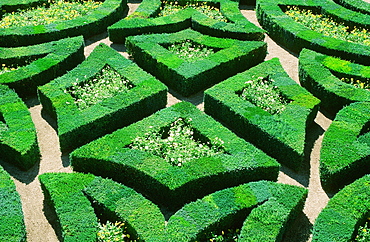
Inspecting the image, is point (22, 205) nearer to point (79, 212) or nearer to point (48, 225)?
point (48, 225)

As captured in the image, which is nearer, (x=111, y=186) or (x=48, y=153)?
(x=111, y=186)

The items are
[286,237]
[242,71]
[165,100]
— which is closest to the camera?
[286,237]

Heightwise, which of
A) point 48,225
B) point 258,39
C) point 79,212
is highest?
point 258,39

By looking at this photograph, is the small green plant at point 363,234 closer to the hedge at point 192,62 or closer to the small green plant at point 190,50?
the hedge at point 192,62

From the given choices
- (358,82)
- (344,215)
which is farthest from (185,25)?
(344,215)

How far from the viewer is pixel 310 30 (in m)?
21.7

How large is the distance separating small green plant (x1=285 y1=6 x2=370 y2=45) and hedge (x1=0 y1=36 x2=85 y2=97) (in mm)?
12397

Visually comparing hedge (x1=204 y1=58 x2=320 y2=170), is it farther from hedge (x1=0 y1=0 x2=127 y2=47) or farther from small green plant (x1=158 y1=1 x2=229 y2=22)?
hedge (x1=0 y1=0 x2=127 y2=47)

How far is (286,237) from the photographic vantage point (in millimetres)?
12758

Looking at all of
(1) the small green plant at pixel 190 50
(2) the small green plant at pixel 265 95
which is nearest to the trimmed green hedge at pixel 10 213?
(2) the small green plant at pixel 265 95

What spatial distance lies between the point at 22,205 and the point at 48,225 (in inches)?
53.4

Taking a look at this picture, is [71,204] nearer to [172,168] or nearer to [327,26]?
[172,168]

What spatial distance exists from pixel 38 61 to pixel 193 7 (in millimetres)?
10121

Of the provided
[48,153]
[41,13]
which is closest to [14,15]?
[41,13]
